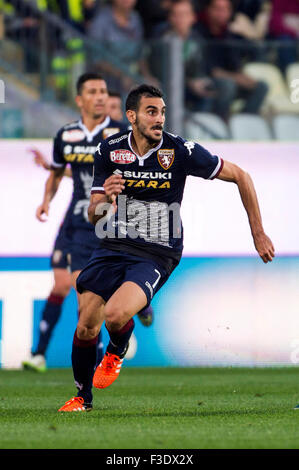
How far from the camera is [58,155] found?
30.4ft

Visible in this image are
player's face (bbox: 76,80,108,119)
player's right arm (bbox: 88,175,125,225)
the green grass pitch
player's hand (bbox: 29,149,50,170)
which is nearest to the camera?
the green grass pitch

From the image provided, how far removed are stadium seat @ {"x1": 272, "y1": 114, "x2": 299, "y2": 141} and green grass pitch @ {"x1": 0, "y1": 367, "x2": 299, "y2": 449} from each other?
101 inches

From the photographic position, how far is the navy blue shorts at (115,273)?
253 inches

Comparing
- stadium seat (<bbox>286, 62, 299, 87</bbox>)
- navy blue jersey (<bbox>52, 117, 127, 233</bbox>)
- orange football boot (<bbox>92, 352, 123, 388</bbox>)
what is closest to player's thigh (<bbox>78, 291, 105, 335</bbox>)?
orange football boot (<bbox>92, 352, 123, 388</bbox>)

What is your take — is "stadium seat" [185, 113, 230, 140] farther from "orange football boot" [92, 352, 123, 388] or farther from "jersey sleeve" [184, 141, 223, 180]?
"orange football boot" [92, 352, 123, 388]

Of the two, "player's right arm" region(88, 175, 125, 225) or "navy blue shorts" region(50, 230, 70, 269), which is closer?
"player's right arm" region(88, 175, 125, 225)

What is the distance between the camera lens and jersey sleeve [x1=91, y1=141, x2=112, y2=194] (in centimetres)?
661

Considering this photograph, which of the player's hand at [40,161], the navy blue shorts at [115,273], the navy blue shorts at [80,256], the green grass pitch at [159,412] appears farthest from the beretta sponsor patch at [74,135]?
the navy blue shorts at [115,273]

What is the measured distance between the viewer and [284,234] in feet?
36.2

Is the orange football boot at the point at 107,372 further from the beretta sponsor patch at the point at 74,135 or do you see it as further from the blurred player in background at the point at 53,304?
the blurred player in background at the point at 53,304

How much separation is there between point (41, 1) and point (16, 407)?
633cm

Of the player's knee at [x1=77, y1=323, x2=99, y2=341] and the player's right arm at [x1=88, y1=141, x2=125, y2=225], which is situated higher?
the player's right arm at [x1=88, y1=141, x2=125, y2=225]
